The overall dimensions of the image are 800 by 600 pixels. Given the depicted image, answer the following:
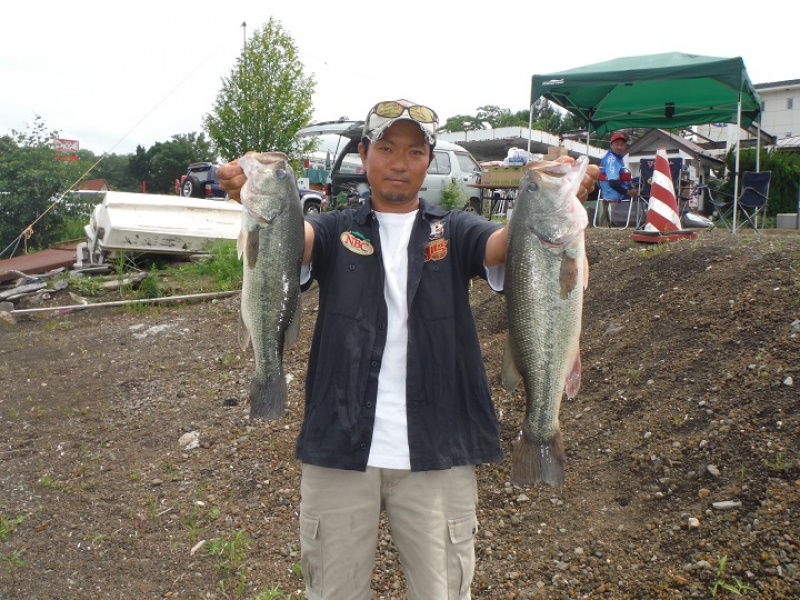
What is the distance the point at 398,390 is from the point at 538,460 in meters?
0.59

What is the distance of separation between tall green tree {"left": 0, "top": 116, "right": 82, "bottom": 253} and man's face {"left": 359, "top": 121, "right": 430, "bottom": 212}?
1599 centimetres

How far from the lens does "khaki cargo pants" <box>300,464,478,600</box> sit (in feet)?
7.88

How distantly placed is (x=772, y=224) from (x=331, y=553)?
19.2m

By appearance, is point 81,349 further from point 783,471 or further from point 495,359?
point 783,471

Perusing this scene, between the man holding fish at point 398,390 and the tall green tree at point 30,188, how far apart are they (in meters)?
16.0

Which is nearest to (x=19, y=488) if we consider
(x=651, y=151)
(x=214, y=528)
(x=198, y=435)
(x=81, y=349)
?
(x=198, y=435)

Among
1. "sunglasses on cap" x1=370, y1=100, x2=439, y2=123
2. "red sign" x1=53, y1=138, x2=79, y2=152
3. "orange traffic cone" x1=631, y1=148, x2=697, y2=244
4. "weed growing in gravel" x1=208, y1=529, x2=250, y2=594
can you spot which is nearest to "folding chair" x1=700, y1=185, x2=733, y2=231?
"orange traffic cone" x1=631, y1=148, x2=697, y2=244

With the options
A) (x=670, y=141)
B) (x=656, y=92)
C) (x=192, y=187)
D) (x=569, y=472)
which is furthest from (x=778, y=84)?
(x=569, y=472)

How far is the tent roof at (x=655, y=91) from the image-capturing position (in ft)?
34.1

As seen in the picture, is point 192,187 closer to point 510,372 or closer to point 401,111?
point 401,111

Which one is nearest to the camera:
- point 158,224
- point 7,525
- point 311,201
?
point 7,525

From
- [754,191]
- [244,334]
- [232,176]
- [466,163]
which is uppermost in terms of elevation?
[466,163]

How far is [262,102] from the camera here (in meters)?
17.4

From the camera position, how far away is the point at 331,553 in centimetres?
243
